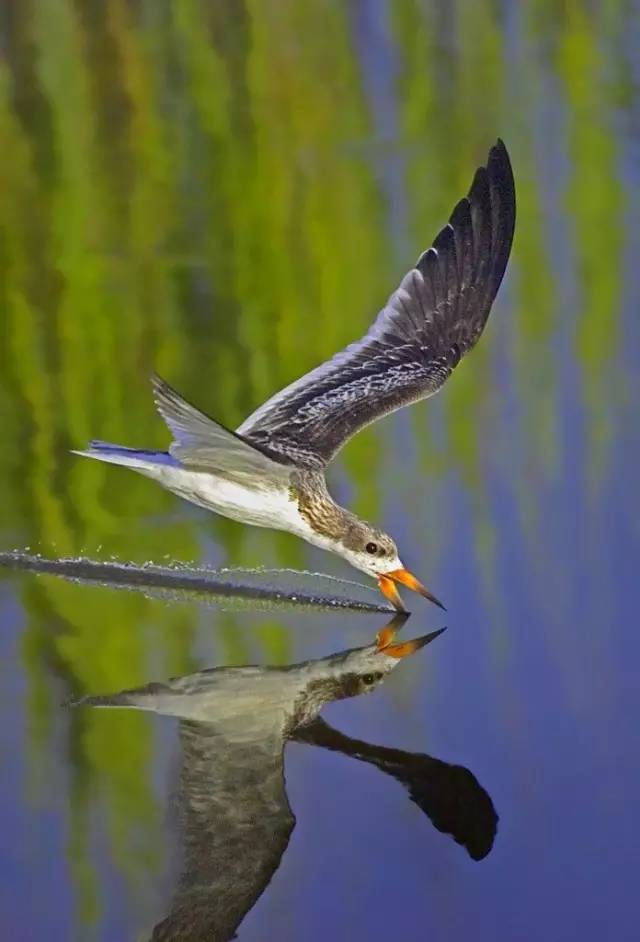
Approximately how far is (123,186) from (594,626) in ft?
18.6

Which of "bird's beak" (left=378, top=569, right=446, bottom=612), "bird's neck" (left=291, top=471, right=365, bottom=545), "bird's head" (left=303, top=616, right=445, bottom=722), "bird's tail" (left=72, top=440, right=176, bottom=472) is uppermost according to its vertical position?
"bird's tail" (left=72, top=440, right=176, bottom=472)

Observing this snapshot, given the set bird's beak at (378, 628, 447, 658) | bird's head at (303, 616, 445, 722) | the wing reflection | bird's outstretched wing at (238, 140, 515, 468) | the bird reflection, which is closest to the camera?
the bird reflection

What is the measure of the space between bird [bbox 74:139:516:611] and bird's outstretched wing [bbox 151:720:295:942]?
1040 mm

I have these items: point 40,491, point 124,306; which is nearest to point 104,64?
point 124,306

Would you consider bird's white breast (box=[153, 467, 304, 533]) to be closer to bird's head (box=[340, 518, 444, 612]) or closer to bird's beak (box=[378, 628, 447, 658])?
bird's head (box=[340, 518, 444, 612])

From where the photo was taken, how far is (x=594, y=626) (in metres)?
6.99

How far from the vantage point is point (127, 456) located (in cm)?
731

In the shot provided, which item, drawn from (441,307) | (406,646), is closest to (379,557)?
(406,646)

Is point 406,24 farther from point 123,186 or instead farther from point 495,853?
point 495,853

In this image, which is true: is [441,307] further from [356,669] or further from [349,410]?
[356,669]

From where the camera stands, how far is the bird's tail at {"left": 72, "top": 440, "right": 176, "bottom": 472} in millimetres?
7285

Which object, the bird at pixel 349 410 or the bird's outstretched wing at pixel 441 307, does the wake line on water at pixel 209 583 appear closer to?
the bird at pixel 349 410

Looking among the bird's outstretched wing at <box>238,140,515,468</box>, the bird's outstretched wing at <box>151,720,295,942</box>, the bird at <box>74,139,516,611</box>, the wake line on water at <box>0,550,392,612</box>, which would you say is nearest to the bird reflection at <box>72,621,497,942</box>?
the bird's outstretched wing at <box>151,720,295,942</box>

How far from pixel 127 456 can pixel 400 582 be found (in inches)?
46.0
